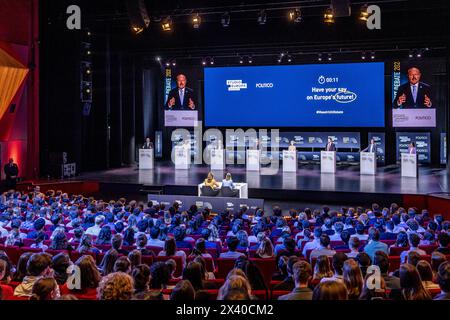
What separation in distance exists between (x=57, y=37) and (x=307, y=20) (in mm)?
8364

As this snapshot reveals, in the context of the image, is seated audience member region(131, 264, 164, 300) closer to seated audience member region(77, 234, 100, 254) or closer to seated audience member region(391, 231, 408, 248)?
seated audience member region(77, 234, 100, 254)

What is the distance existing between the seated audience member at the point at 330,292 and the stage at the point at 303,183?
35.3 ft

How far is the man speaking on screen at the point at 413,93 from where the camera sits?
2036 centimetres

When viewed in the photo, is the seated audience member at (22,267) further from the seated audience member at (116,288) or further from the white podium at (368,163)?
the white podium at (368,163)

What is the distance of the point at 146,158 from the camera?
1948 cm

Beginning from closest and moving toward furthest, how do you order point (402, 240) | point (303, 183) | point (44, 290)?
point (44, 290), point (402, 240), point (303, 183)

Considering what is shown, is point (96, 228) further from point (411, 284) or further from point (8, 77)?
point (8, 77)

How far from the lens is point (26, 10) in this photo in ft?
53.0

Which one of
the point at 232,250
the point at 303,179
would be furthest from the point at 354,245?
the point at 303,179

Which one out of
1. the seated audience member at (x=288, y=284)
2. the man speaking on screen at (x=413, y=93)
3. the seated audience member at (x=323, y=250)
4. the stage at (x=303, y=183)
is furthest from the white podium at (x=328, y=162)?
the seated audience member at (x=288, y=284)

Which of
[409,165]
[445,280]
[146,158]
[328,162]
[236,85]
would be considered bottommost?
[445,280]

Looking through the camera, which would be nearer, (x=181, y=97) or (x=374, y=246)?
(x=374, y=246)

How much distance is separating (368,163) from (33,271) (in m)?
14.6
